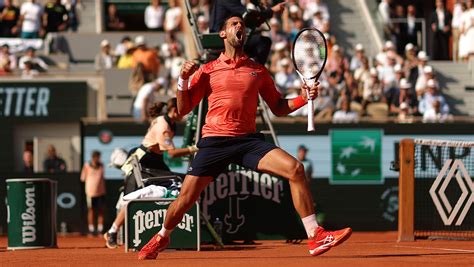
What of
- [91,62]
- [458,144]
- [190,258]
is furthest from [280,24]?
[190,258]

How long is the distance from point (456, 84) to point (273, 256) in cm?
1584

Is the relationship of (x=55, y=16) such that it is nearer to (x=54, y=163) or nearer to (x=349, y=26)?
(x=54, y=163)

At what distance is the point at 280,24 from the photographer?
97.3 ft

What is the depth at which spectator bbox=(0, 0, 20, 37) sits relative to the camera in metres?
29.3

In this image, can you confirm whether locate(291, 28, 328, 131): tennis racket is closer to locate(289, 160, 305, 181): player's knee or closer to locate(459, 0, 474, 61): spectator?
locate(289, 160, 305, 181): player's knee

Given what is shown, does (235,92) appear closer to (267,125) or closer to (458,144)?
(267,125)

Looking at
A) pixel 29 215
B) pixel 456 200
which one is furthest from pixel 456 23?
pixel 29 215

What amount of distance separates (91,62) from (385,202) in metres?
7.47

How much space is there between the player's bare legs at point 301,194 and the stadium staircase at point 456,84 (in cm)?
1573

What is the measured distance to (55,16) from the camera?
2955 cm

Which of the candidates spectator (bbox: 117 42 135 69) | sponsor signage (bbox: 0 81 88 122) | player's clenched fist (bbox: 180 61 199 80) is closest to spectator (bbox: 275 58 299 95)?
spectator (bbox: 117 42 135 69)

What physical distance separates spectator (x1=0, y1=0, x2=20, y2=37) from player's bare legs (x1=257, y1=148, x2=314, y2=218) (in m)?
17.4

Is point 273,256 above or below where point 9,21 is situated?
below

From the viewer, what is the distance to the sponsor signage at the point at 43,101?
86.3 feet
